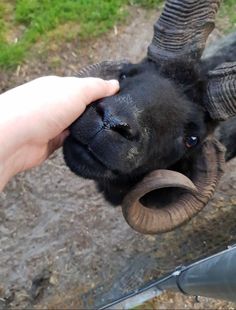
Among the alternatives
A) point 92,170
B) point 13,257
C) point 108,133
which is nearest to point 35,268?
point 13,257

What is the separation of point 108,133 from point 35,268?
2.56 m

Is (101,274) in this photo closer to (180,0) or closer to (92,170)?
(92,170)

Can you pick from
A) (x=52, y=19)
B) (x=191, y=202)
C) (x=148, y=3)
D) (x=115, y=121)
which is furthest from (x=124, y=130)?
(x=148, y=3)

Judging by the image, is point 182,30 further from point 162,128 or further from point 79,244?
point 79,244

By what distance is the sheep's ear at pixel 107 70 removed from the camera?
4910 mm

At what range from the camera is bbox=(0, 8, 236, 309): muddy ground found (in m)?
6.06

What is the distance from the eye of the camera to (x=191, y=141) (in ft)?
16.1

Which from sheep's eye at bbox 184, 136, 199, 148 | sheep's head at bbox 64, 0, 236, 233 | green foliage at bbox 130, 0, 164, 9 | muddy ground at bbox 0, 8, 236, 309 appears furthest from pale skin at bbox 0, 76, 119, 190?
green foliage at bbox 130, 0, 164, 9

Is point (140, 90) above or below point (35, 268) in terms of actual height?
above

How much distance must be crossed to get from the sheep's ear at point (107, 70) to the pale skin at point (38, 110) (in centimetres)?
67

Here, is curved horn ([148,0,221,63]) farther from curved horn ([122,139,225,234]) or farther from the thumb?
curved horn ([122,139,225,234])

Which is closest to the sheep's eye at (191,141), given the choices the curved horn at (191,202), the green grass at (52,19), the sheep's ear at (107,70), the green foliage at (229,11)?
the curved horn at (191,202)

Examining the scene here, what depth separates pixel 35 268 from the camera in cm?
617

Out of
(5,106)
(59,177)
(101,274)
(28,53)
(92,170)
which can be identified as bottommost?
(101,274)
